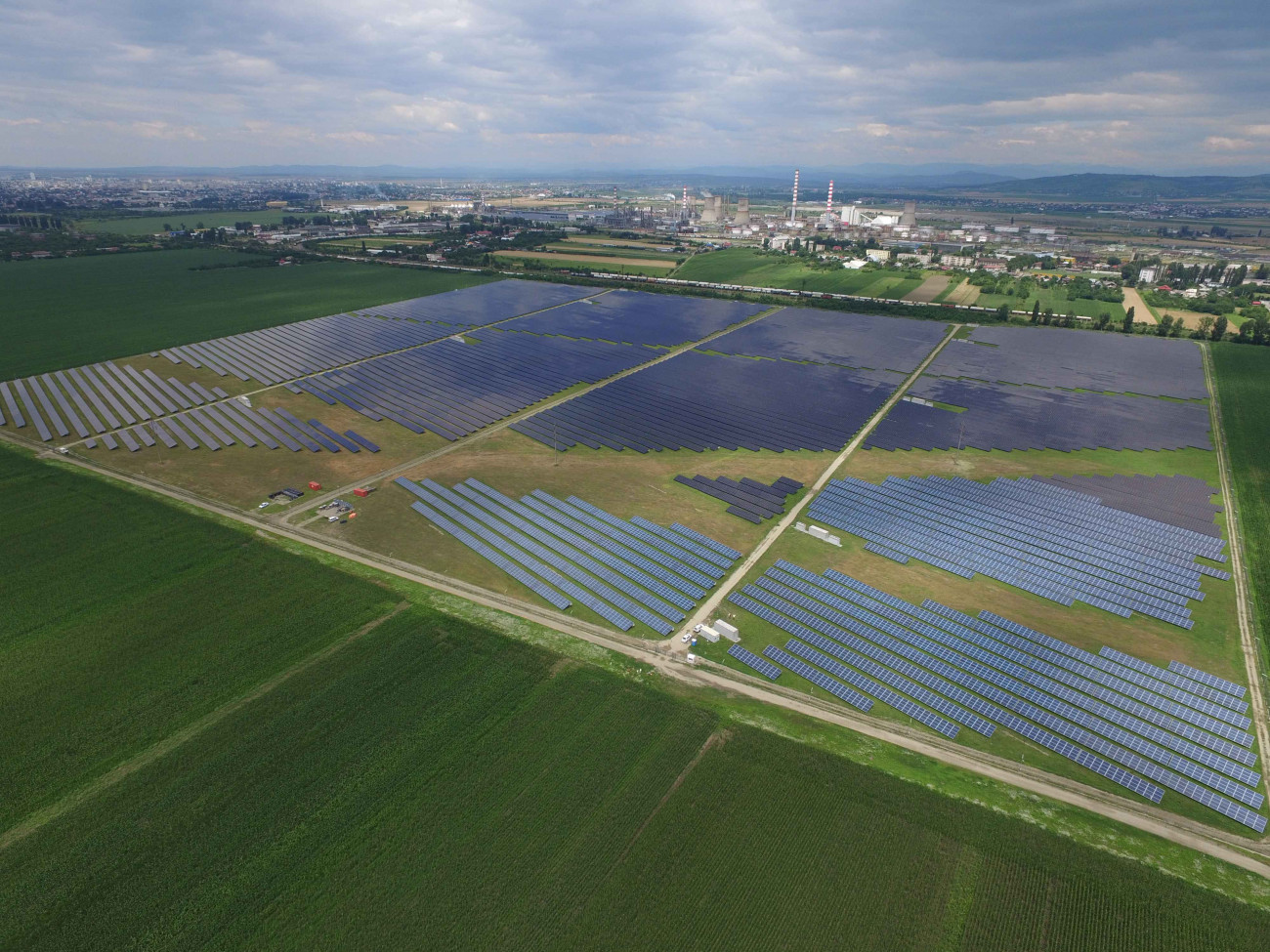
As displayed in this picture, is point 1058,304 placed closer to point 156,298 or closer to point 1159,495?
point 1159,495

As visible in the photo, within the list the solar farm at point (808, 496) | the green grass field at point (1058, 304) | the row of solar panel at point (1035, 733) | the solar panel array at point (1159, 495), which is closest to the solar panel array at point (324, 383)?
the solar farm at point (808, 496)

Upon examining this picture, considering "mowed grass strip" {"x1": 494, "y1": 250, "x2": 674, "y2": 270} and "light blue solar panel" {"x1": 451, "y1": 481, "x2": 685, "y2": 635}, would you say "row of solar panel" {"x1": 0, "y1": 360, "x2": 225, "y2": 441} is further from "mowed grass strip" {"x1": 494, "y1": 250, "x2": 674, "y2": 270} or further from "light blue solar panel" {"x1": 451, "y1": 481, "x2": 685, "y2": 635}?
"mowed grass strip" {"x1": 494, "y1": 250, "x2": 674, "y2": 270}

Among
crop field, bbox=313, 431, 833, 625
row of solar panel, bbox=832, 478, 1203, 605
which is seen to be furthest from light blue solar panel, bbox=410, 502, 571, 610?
row of solar panel, bbox=832, 478, 1203, 605

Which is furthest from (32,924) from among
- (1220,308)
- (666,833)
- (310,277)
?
(1220,308)

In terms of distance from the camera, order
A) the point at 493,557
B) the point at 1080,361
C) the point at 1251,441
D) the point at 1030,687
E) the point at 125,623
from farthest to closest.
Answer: the point at 1080,361 < the point at 1251,441 < the point at 493,557 < the point at 125,623 < the point at 1030,687

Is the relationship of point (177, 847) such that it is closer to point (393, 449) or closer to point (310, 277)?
point (393, 449)

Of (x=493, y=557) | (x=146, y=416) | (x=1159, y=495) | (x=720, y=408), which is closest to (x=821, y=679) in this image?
(x=493, y=557)
